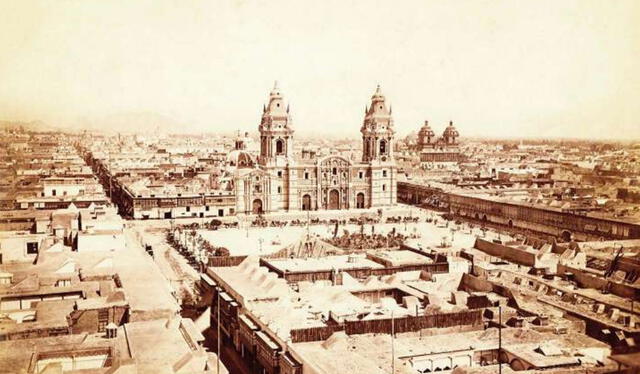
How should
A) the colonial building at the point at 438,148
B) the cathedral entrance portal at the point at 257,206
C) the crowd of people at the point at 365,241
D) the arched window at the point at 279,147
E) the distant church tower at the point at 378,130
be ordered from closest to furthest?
the crowd of people at the point at 365,241 < the cathedral entrance portal at the point at 257,206 < the arched window at the point at 279,147 < the distant church tower at the point at 378,130 < the colonial building at the point at 438,148

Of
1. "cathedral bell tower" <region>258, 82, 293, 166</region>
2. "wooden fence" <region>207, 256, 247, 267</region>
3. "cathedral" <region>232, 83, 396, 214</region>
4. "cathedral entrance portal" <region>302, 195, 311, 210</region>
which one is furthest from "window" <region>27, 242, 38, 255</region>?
"cathedral entrance portal" <region>302, 195, 311, 210</region>

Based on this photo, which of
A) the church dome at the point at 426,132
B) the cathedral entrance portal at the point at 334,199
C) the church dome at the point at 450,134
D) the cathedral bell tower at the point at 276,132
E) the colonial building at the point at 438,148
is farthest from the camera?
the church dome at the point at 426,132

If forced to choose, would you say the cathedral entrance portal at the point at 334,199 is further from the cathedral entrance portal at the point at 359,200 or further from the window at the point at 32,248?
the window at the point at 32,248

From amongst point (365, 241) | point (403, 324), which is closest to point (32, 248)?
point (365, 241)

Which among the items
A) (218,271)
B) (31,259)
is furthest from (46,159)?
(218,271)

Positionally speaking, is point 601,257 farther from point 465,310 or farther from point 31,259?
point 31,259

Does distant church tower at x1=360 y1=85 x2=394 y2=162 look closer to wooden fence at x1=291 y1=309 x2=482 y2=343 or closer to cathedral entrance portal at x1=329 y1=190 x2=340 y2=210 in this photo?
cathedral entrance portal at x1=329 y1=190 x2=340 y2=210

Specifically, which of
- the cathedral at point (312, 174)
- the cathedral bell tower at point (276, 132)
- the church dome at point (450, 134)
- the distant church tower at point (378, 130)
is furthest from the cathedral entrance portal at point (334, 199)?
the church dome at point (450, 134)
